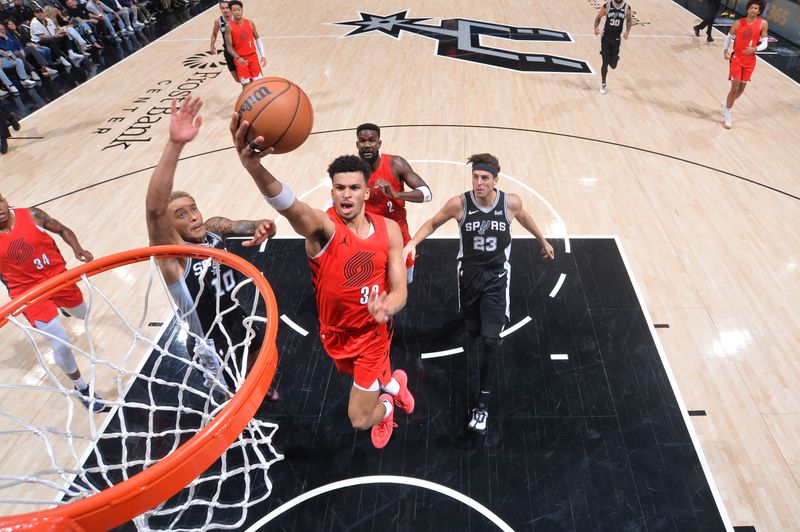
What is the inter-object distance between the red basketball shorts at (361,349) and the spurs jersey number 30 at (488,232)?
0.95 metres

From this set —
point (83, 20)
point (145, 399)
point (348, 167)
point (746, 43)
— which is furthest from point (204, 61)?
point (746, 43)

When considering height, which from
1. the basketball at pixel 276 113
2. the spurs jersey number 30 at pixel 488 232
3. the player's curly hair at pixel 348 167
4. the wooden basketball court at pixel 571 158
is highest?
the basketball at pixel 276 113

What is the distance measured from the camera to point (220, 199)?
649 centimetres

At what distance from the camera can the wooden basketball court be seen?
411 centimetres

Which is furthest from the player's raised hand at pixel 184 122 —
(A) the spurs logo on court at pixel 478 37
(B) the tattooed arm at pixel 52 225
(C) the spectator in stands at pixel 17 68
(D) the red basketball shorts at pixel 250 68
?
(C) the spectator in stands at pixel 17 68

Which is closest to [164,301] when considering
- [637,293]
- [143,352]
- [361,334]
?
[143,352]

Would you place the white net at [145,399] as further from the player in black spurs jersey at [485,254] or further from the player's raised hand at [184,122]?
the player in black spurs jersey at [485,254]

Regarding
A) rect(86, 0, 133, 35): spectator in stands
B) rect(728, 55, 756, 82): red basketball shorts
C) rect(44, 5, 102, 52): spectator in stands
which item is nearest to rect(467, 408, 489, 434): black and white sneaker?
rect(728, 55, 756, 82): red basketball shorts

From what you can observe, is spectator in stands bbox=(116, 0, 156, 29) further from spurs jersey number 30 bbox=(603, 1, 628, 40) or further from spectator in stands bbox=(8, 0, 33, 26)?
spurs jersey number 30 bbox=(603, 1, 628, 40)

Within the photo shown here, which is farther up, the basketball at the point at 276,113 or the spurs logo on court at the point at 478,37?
the basketball at the point at 276,113

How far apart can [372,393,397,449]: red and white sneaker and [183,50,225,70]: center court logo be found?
9.67 metres

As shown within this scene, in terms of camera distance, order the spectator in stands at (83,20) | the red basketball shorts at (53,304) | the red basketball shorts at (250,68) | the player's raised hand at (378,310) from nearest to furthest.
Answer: the player's raised hand at (378,310) → the red basketball shorts at (53,304) → the red basketball shorts at (250,68) → the spectator in stands at (83,20)

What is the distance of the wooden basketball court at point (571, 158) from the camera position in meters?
4.11

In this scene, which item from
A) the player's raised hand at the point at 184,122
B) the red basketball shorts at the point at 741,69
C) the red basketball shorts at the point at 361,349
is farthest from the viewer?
the red basketball shorts at the point at 741,69
